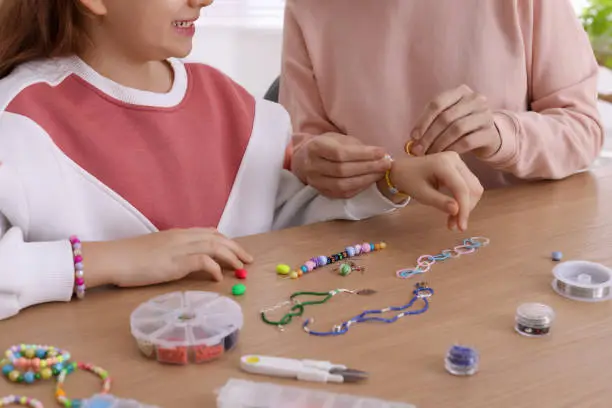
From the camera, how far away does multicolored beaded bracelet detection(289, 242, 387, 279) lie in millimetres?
989

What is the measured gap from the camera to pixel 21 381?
0.75 metres

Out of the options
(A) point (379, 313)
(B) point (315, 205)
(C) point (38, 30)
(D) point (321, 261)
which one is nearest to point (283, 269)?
(D) point (321, 261)

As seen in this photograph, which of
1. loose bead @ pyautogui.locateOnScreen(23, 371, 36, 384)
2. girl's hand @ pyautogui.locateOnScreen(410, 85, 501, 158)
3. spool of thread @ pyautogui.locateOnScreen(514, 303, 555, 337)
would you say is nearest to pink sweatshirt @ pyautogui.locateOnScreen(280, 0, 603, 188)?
girl's hand @ pyautogui.locateOnScreen(410, 85, 501, 158)

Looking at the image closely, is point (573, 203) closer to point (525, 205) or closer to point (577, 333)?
point (525, 205)

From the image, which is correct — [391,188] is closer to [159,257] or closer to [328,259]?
[328,259]

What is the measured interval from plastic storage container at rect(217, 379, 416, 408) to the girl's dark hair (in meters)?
0.61

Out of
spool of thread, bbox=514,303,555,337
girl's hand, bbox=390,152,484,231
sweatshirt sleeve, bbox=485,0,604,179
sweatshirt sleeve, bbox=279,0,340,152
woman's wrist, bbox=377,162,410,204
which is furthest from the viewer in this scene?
sweatshirt sleeve, bbox=279,0,340,152

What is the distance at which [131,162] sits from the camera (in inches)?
44.5

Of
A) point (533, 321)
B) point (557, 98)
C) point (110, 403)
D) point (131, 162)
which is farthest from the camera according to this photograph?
point (557, 98)

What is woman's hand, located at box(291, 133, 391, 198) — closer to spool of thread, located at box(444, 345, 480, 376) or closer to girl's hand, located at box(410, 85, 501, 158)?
girl's hand, located at box(410, 85, 501, 158)

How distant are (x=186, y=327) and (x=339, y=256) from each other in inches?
11.2

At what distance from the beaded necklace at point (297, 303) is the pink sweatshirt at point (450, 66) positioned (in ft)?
1.50

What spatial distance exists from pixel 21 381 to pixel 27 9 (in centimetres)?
58

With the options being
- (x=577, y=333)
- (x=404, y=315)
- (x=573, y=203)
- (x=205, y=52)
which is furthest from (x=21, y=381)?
(x=205, y=52)
